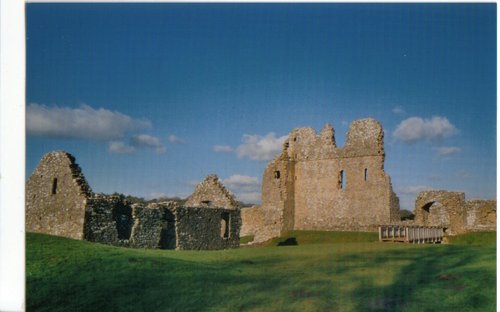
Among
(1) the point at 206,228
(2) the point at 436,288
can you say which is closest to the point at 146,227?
(1) the point at 206,228

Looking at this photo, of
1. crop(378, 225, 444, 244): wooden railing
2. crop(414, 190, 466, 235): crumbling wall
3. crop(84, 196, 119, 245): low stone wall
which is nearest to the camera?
crop(84, 196, 119, 245): low stone wall

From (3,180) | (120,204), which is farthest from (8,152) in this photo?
(120,204)

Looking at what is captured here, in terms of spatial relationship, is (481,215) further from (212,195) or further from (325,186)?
(212,195)

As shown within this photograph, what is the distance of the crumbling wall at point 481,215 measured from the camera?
3047cm

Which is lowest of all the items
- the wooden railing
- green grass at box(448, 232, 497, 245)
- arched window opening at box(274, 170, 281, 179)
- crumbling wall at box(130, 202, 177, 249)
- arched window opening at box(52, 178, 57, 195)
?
green grass at box(448, 232, 497, 245)

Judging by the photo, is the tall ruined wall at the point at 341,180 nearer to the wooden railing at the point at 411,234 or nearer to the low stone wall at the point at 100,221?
the wooden railing at the point at 411,234

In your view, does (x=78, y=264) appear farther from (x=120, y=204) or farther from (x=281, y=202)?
(x=281, y=202)

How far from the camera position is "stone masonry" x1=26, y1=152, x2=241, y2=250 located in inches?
691

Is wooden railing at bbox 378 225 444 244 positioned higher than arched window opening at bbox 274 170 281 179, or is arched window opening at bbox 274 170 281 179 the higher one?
arched window opening at bbox 274 170 281 179

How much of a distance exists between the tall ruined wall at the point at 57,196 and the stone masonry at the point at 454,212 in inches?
846

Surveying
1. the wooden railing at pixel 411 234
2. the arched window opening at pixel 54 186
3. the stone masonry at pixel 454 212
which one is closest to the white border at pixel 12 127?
the arched window opening at pixel 54 186

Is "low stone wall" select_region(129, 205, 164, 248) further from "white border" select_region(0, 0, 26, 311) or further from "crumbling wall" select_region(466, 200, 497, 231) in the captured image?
"crumbling wall" select_region(466, 200, 497, 231)

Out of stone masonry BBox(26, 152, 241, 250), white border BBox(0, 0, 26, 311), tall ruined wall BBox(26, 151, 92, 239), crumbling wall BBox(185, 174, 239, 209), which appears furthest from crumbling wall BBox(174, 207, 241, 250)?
white border BBox(0, 0, 26, 311)

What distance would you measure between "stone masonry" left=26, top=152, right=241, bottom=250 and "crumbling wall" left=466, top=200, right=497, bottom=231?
53.9 feet
